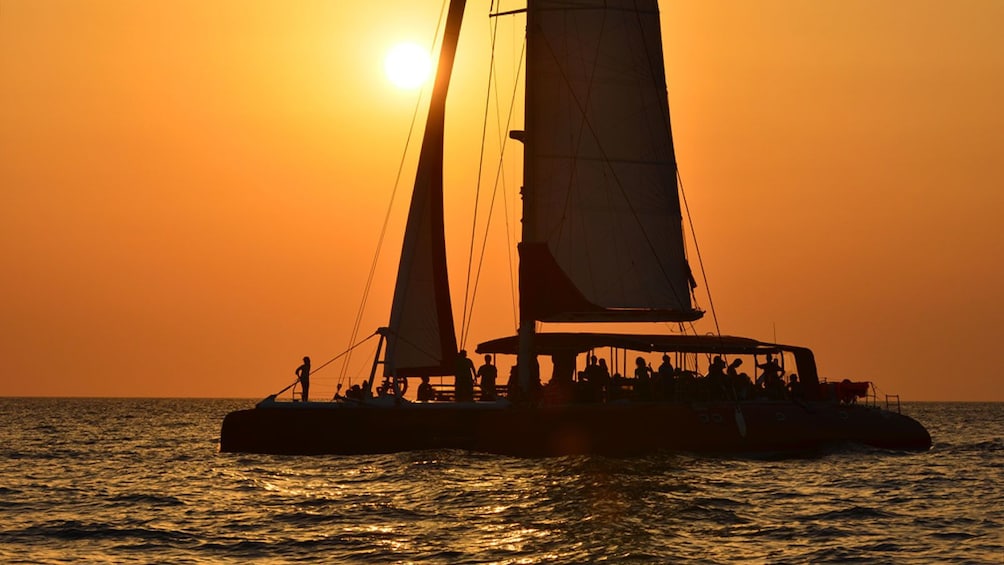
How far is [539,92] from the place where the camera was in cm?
3997

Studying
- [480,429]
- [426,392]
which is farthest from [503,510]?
[426,392]

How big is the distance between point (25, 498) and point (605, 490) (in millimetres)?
13394

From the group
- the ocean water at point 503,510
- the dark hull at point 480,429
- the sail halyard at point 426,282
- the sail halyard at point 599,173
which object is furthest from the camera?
the sail halyard at point 599,173

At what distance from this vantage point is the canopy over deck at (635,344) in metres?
40.7

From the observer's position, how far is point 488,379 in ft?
130

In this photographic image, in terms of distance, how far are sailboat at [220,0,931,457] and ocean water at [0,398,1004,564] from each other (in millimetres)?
973

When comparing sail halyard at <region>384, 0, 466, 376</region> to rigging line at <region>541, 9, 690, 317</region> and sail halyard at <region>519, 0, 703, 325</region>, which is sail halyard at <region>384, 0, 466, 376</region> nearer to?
sail halyard at <region>519, 0, 703, 325</region>

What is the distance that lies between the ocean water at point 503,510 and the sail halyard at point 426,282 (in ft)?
10.1

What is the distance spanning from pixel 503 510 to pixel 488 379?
1353 cm

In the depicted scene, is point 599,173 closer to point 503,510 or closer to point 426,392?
point 426,392

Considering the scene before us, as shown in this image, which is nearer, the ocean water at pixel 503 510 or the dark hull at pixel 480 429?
the ocean water at pixel 503 510

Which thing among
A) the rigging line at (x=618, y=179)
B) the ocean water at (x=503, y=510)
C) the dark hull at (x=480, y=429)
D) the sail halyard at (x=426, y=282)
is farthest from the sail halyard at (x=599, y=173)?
the ocean water at (x=503, y=510)

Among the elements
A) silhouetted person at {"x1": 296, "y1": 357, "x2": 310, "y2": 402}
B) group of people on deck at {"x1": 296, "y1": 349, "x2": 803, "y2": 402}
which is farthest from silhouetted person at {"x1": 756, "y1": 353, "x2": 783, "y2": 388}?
silhouetted person at {"x1": 296, "y1": 357, "x2": 310, "y2": 402}

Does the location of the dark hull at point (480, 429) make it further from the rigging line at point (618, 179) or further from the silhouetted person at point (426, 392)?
the rigging line at point (618, 179)
